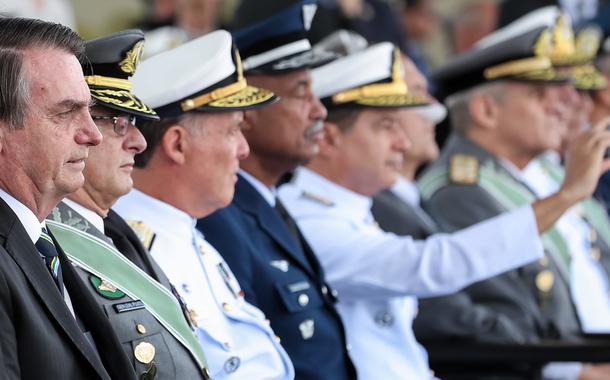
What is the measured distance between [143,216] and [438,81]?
9.96 feet

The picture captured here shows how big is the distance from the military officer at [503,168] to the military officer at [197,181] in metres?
1.70

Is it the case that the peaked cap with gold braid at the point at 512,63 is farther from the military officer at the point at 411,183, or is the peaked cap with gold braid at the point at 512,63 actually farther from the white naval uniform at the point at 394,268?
the white naval uniform at the point at 394,268

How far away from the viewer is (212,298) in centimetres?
392

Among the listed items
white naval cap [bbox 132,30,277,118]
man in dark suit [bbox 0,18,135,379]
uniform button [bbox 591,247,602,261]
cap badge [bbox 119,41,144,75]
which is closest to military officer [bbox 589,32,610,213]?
uniform button [bbox 591,247,602,261]

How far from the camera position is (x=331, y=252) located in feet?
16.4

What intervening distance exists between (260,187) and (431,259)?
2.18ft

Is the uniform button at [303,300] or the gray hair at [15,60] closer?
the gray hair at [15,60]

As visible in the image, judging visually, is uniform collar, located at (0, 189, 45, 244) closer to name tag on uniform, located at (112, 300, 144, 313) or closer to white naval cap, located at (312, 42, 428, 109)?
name tag on uniform, located at (112, 300, 144, 313)

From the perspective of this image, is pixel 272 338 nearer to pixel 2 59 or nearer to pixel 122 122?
pixel 122 122

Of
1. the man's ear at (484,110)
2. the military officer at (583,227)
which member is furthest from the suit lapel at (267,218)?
the man's ear at (484,110)

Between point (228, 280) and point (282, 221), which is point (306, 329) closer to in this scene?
point (282, 221)

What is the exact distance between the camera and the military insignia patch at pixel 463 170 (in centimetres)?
620

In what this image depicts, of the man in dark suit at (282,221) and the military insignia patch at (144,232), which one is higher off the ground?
the military insignia patch at (144,232)

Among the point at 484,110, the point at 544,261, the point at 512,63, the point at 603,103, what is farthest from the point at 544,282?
the point at 603,103
